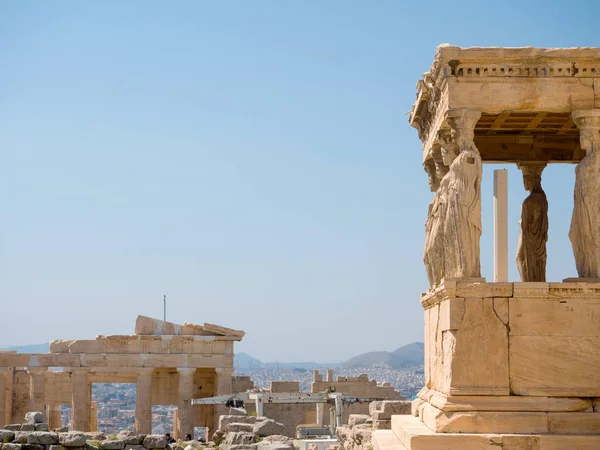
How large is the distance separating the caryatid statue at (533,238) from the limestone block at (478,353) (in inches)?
120

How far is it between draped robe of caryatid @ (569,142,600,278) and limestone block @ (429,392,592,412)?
1.35m

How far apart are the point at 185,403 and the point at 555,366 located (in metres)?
24.5

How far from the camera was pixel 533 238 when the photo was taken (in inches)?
523

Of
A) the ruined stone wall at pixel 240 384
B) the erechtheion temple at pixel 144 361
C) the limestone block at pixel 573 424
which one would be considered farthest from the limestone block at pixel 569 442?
the ruined stone wall at pixel 240 384

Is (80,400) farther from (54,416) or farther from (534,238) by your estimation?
(534,238)

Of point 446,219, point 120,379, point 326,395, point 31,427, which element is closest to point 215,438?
point 31,427

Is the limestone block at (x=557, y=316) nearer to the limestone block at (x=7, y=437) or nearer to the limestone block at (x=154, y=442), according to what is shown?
the limestone block at (x=154, y=442)

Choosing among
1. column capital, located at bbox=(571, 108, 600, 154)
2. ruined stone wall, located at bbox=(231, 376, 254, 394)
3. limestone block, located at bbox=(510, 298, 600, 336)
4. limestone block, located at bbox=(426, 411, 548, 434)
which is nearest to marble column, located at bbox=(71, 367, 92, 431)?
ruined stone wall, located at bbox=(231, 376, 254, 394)

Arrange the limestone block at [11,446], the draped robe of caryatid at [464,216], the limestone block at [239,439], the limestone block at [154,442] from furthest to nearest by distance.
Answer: the limestone block at [239,439], the limestone block at [154,442], the limestone block at [11,446], the draped robe of caryatid at [464,216]

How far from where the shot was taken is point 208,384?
3772 centimetres

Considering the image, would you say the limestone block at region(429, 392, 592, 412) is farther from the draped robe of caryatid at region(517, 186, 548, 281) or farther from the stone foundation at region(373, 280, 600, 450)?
the draped robe of caryatid at region(517, 186, 548, 281)

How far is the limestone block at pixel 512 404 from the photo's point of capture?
1010 cm

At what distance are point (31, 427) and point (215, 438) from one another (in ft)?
14.4

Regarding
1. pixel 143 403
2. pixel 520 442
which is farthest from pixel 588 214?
pixel 143 403
